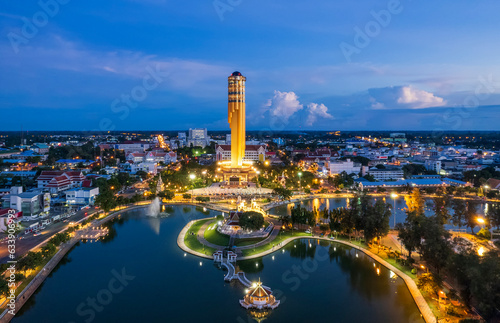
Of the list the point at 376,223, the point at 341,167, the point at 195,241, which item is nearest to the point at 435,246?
the point at 376,223

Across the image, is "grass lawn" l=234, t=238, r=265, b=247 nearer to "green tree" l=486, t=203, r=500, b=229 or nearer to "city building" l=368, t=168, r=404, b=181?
"green tree" l=486, t=203, r=500, b=229

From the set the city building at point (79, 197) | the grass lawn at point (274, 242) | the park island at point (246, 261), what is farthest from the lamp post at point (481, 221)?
the city building at point (79, 197)

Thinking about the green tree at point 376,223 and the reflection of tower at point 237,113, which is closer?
the green tree at point 376,223

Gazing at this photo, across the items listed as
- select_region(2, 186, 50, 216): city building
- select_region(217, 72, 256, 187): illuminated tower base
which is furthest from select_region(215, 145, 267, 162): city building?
select_region(2, 186, 50, 216): city building

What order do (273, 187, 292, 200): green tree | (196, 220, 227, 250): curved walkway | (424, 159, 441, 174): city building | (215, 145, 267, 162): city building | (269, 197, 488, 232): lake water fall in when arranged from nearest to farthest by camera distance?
(196, 220, 227, 250): curved walkway
(269, 197, 488, 232): lake water
(273, 187, 292, 200): green tree
(424, 159, 441, 174): city building
(215, 145, 267, 162): city building

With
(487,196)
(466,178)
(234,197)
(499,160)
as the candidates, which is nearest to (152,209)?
(234,197)

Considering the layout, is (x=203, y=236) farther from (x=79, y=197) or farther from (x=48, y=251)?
(x=79, y=197)

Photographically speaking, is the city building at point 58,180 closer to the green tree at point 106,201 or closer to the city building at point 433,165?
the green tree at point 106,201
